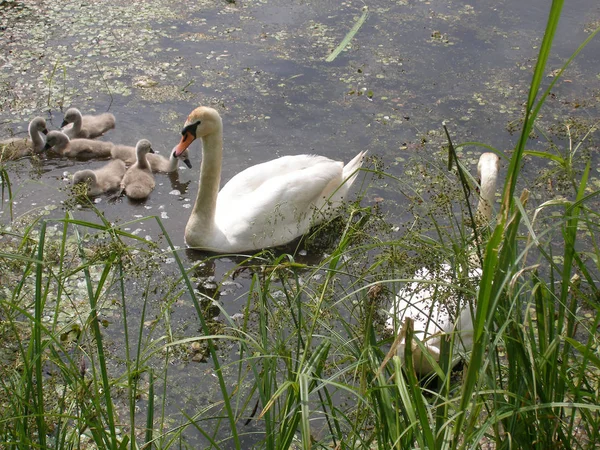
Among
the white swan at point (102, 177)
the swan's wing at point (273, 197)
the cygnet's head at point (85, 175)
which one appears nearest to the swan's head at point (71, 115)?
the white swan at point (102, 177)

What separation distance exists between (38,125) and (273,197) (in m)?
2.22

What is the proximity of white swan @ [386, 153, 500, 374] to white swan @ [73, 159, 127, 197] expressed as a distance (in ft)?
8.43

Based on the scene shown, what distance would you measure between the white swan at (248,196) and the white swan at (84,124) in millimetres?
1031

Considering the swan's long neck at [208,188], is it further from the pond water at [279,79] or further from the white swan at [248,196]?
the pond water at [279,79]

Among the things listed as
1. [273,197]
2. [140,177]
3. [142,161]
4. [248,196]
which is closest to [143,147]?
[142,161]

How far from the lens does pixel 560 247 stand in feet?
17.8

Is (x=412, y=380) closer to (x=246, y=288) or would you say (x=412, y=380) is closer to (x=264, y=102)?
(x=246, y=288)

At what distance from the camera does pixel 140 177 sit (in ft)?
18.6

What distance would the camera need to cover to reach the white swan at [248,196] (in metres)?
5.18

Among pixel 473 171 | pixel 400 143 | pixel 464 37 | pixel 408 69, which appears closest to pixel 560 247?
pixel 473 171

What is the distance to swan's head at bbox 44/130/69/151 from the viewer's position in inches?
235

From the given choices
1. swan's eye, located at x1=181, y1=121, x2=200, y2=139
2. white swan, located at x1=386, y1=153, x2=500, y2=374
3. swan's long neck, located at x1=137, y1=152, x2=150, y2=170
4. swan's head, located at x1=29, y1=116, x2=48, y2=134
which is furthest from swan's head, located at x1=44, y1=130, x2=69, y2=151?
white swan, located at x1=386, y1=153, x2=500, y2=374

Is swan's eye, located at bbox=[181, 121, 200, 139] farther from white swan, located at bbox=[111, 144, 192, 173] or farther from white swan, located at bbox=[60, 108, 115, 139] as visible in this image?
white swan, located at bbox=[60, 108, 115, 139]

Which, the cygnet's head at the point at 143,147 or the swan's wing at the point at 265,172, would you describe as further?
the cygnet's head at the point at 143,147
